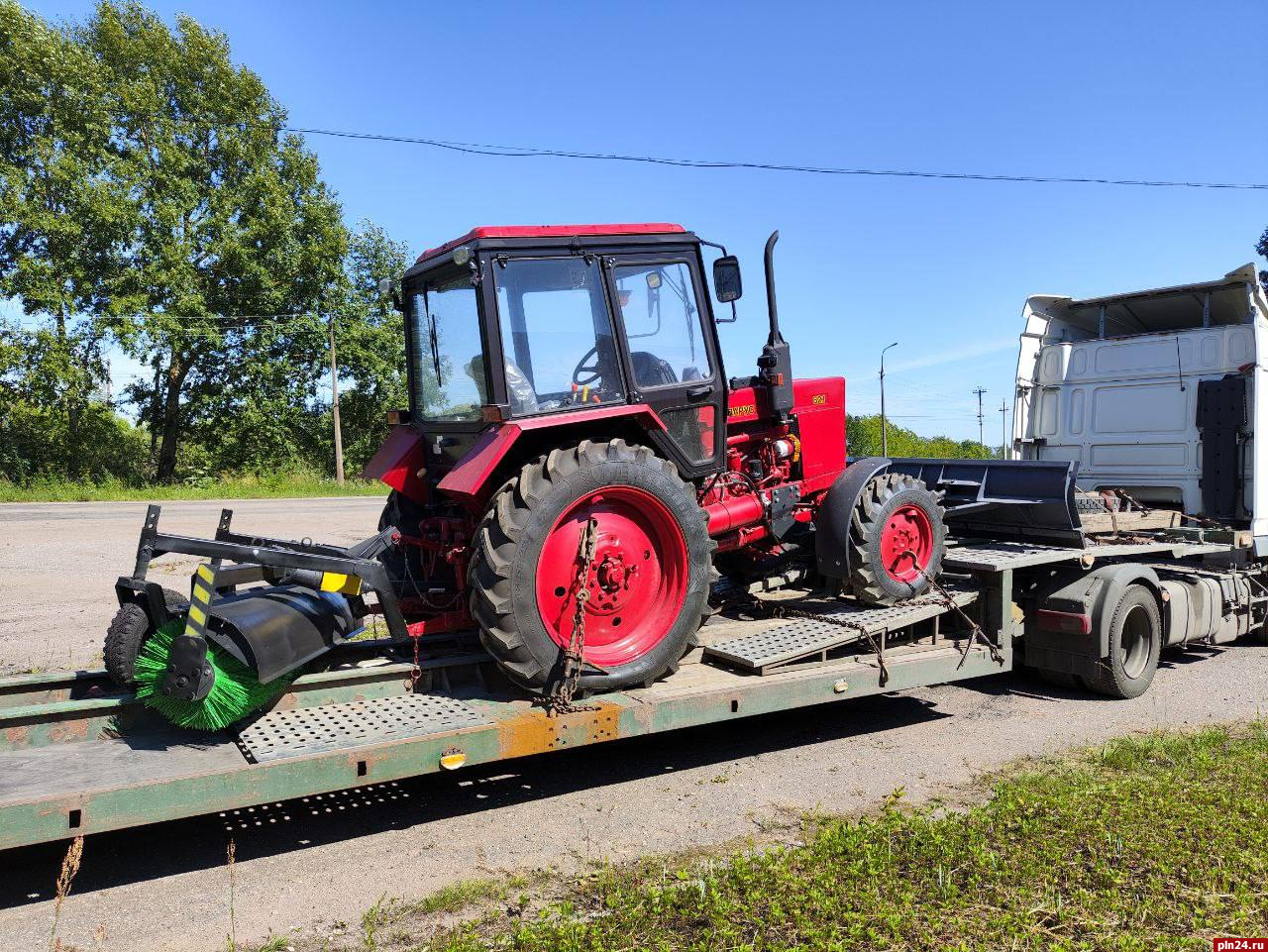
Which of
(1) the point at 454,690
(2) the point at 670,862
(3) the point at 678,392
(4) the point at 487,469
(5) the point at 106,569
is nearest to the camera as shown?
(2) the point at 670,862

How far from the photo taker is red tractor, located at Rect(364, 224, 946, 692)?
4.62m

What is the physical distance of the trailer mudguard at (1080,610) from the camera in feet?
21.9

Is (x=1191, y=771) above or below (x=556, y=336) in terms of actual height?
below

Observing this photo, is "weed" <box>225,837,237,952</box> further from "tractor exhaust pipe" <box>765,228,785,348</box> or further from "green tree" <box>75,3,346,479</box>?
"green tree" <box>75,3,346,479</box>

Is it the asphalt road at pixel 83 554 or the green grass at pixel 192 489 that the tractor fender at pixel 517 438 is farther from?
the green grass at pixel 192 489

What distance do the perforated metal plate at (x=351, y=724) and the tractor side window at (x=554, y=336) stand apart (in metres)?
1.60

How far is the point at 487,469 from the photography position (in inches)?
177

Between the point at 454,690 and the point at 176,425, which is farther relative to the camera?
the point at 176,425

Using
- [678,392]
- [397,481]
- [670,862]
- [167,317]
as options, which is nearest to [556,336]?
[678,392]

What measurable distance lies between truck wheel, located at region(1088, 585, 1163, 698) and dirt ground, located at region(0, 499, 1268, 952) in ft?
0.49

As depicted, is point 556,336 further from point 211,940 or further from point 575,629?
point 211,940

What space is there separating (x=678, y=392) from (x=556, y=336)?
844mm

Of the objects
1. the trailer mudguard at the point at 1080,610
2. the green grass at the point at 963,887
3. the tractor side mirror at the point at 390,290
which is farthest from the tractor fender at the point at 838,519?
the tractor side mirror at the point at 390,290

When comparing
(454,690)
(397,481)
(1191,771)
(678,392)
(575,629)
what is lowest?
(1191,771)
